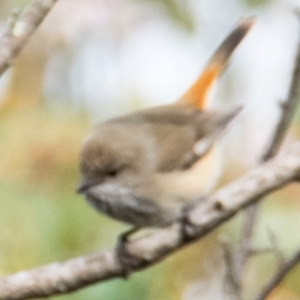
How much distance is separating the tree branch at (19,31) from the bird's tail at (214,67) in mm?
963

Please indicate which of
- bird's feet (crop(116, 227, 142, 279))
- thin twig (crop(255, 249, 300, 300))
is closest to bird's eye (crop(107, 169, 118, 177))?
bird's feet (crop(116, 227, 142, 279))

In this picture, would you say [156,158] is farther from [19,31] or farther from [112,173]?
[19,31]

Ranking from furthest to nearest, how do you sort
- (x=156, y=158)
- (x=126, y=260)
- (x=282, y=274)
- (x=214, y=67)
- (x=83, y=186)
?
(x=214, y=67) < (x=156, y=158) < (x=83, y=186) < (x=126, y=260) < (x=282, y=274)

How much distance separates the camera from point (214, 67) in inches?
102

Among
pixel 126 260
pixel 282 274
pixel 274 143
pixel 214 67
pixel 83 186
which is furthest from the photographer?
pixel 214 67

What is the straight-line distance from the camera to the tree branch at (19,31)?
1.72 meters

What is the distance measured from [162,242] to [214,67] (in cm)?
104

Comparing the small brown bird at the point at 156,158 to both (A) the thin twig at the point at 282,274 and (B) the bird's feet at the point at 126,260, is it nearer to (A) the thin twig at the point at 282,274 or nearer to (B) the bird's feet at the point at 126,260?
(B) the bird's feet at the point at 126,260

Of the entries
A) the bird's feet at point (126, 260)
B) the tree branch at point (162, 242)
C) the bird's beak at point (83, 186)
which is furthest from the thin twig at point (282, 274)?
the bird's beak at point (83, 186)

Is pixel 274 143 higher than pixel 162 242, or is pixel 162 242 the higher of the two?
pixel 274 143

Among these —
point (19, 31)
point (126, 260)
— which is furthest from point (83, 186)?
point (19, 31)

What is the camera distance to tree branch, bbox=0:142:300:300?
156 cm

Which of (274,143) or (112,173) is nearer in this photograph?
(274,143)

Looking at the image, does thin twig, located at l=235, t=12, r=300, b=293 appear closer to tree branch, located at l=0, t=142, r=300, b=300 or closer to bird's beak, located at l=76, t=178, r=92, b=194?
tree branch, located at l=0, t=142, r=300, b=300
